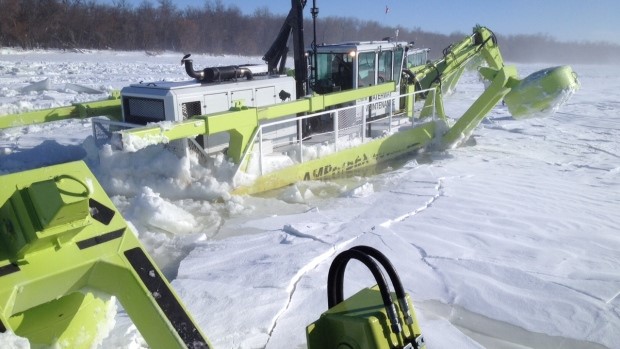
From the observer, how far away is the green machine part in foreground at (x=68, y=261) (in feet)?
5.68

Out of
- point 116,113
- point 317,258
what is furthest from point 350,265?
point 116,113

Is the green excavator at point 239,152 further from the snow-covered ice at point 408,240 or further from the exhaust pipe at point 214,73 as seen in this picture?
the snow-covered ice at point 408,240

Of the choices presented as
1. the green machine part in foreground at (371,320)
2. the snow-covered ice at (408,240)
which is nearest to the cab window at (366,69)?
the snow-covered ice at (408,240)

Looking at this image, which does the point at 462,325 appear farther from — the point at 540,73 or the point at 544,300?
the point at 540,73

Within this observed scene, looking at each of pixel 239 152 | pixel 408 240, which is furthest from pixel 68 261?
pixel 239 152

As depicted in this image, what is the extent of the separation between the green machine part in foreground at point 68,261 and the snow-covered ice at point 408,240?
30 centimetres

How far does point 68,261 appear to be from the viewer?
1.87 metres

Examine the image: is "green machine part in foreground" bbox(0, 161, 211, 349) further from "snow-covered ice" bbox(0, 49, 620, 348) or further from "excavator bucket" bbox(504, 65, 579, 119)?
"excavator bucket" bbox(504, 65, 579, 119)

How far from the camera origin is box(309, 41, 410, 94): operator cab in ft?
32.6

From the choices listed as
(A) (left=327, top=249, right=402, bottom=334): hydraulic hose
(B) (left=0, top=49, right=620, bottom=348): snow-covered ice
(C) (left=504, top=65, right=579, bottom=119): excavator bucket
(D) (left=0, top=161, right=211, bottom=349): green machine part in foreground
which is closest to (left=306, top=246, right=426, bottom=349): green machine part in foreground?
(A) (left=327, top=249, right=402, bottom=334): hydraulic hose

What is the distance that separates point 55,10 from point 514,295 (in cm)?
5361

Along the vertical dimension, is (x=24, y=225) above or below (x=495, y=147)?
above

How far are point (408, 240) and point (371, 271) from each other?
3.59m

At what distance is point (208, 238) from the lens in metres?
5.70
